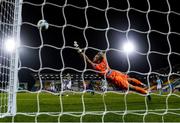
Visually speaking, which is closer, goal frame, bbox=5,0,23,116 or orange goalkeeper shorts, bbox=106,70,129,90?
goal frame, bbox=5,0,23,116

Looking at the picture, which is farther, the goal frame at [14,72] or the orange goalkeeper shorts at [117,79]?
the orange goalkeeper shorts at [117,79]

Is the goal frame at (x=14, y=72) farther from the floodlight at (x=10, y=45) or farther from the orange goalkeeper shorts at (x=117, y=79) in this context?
the orange goalkeeper shorts at (x=117, y=79)

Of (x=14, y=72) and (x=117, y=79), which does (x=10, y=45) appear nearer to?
(x=14, y=72)

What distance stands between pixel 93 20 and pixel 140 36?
2.62 m

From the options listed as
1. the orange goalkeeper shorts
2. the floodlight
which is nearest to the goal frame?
the floodlight

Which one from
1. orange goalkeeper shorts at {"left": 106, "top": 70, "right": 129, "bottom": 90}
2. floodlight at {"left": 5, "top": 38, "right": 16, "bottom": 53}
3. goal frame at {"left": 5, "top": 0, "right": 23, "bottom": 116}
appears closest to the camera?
goal frame at {"left": 5, "top": 0, "right": 23, "bottom": 116}

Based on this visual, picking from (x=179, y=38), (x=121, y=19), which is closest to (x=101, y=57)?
(x=179, y=38)

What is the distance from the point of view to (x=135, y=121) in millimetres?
3283

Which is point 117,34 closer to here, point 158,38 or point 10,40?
point 158,38

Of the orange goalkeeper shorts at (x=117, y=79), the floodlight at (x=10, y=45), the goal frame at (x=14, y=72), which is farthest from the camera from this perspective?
the orange goalkeeper shorts at (x=117, y=79)

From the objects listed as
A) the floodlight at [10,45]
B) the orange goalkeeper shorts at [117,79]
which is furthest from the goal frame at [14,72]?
the orange goalkeeper shorts at [117,79]

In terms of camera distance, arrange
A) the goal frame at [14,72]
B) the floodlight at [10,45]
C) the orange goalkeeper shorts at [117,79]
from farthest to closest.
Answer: the orange goalkeeper shorts at [117,79] → the floodlight at [10,45] → the goal frame at [14,72]

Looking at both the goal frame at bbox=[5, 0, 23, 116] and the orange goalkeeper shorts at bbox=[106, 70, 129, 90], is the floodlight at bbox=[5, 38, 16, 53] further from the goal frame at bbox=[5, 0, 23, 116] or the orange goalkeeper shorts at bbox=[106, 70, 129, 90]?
the orange goalkeeper shorts at bbox=[106, 70, 129, 90]

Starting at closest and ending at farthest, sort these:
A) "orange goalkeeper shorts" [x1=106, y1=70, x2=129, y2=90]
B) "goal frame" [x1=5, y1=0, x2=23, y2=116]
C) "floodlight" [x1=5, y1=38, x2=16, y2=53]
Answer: "goal frame" [x1=5, y1=0, x2=23, y2=116]
"floodlight" [x1=5, y1=38, x2=16, y2=53]
"orange goalkeeper shorts" [x1=106, y1=70, x2=129, y2=90]
